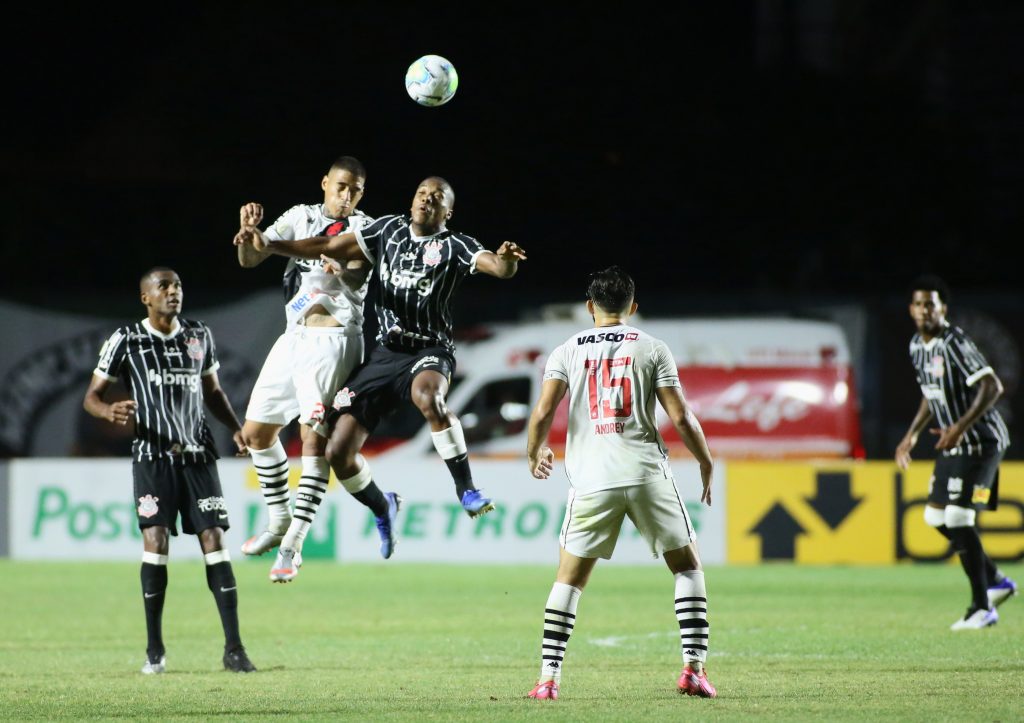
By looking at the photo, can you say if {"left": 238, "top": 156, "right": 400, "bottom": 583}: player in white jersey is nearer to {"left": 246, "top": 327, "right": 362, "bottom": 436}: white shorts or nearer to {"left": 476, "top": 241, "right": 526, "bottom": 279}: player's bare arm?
{"left": 246, "top": 327, "right": 362, "bottom": 436}: white shorts

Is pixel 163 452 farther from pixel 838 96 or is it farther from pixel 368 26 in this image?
pixel 838 96

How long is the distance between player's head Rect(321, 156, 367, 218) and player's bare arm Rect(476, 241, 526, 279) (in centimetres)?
100

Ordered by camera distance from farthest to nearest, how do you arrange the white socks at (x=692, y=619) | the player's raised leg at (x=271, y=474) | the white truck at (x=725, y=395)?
the white truck at (x=725, y=395), the player's raised leg at (x=271, y=474), the white socks at (x=692, y=619)

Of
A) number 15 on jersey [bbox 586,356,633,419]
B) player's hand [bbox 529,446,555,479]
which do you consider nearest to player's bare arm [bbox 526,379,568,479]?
player's hand [bbox 529,446,555,479]

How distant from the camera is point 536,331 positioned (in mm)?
19922

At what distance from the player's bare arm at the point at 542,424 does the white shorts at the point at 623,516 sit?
235 millimetres

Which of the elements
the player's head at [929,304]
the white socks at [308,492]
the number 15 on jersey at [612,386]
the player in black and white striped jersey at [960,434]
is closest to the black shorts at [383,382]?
the white socks at [308,492]

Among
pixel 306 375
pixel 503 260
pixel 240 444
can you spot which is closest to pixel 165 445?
pixel 240 444

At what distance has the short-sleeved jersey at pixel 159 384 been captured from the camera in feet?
32.9

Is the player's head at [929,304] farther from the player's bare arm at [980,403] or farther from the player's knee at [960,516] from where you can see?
the player's knee at [960,516]

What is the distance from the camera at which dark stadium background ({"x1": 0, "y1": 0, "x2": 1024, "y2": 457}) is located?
25.4 meters

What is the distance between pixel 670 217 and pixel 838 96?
5.13 m

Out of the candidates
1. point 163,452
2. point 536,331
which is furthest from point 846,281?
point 163,452

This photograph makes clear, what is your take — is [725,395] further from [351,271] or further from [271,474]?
[351,271]
